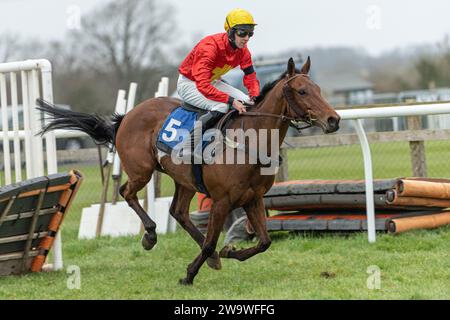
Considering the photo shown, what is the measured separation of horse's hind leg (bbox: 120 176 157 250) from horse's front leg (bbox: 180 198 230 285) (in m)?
0.91

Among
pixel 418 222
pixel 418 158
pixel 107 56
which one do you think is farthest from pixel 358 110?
pixel 107 56

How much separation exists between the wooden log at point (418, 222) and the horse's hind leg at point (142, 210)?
2281 mm

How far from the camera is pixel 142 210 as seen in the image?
7.14 meters

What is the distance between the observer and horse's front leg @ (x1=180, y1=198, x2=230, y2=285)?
6059 millimetres

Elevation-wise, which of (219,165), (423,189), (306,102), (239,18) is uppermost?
(239,18)

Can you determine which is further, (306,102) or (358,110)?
(358,110)

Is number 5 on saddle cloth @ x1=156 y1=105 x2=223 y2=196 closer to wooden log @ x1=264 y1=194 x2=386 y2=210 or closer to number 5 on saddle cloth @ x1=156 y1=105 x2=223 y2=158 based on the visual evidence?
number 5 on saddle cloth @ x1=156 y1=105 x2=223 y2=158

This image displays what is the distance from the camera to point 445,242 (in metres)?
7.25

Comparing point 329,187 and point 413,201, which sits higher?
point 329,187

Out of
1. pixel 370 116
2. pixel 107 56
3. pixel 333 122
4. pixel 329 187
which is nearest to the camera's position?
pixel 333 122

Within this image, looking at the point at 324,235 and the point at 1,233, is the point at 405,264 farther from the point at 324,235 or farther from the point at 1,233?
the point at 1,233

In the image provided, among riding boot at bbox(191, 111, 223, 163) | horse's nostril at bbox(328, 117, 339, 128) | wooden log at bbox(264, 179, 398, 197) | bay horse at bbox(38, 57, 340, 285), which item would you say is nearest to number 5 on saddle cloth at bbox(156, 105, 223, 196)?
riding boot at bbox(191, 111, 223, 163)

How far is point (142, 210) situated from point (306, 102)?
6.88ft

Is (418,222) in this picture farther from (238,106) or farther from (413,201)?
(238,106)
